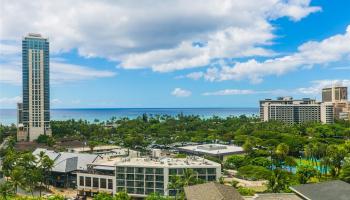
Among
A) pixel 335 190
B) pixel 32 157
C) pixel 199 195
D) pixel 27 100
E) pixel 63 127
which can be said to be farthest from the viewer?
pixel 63 127

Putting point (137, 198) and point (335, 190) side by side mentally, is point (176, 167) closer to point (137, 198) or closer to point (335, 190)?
point (137, 198)

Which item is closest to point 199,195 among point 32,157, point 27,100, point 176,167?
point 176,167

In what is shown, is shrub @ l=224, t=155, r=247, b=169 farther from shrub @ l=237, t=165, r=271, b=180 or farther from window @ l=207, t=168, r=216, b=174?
window @ l=207, t=168, r=216, b=174

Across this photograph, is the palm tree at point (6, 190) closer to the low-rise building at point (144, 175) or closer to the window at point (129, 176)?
the low-rise building at point (144, 175)

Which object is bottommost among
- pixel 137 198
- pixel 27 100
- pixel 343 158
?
pixel 137 198

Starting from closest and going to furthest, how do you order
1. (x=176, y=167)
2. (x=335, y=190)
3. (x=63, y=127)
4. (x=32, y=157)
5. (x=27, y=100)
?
(x=335, y=190), (x=176, y=167), (x=32, y=157), (x=27, y=100), (x=63, y=127)

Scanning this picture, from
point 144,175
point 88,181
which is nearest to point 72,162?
point 88,181
